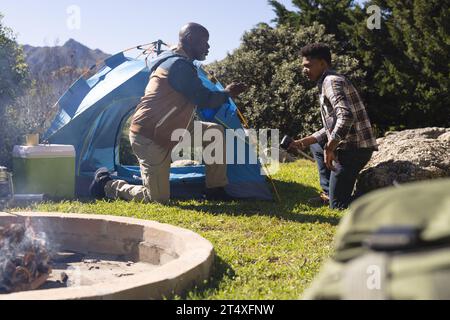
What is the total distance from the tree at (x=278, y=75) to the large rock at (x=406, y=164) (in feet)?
15.8

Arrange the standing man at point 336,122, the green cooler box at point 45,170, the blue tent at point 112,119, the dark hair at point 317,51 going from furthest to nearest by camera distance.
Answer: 1. the blue tent at point 112,119
2. the green cooler box at point 45,170
3. the dark hair at point 317,51
4. the standing man at point 336,122

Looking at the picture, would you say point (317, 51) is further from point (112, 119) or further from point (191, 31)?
point (112, 119)

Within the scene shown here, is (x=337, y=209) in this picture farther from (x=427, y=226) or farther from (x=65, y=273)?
(x=427, y=226)

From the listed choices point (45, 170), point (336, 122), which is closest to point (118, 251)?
point (336, 122)

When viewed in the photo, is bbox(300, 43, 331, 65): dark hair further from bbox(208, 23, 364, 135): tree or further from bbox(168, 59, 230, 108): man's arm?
bbox(208, 23, 364, 135): tree

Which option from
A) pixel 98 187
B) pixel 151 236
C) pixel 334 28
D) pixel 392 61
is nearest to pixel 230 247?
pixel 151 236

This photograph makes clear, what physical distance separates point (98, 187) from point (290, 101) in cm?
612

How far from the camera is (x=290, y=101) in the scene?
12.1m

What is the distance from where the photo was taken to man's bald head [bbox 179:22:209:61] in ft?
20.4

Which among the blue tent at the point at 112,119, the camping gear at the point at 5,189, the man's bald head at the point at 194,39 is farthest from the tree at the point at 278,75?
the camping gear at the point at 5,189

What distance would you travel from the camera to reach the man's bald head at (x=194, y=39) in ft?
20.4

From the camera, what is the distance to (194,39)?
6211 mm

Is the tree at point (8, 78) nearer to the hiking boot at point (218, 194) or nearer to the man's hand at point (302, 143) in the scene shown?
the hiking boot at point (218, 194)

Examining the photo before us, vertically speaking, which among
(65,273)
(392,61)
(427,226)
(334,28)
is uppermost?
(334,28)
